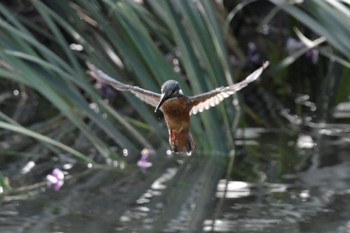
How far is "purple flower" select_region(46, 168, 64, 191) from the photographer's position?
3.15 meters

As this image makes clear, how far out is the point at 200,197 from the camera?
3.04 m

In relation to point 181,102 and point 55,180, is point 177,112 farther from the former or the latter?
point 55,180

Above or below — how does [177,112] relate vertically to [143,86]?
below

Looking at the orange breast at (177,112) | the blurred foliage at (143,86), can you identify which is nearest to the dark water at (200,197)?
the blurred foliage at (143,86)

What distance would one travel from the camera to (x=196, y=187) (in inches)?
125

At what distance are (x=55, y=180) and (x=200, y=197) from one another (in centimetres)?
47

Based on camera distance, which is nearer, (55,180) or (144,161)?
(55,180)

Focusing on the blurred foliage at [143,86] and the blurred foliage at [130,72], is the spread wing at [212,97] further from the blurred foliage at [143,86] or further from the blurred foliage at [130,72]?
the blurred foliage at [130,72]

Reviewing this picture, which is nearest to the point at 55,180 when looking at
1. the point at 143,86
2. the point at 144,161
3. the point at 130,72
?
the point at 144,161

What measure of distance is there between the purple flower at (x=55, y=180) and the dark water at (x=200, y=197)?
26 mm

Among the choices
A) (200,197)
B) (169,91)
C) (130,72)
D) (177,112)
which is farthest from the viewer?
(130,72)

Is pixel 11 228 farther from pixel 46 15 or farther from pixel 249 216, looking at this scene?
pixel 46 15

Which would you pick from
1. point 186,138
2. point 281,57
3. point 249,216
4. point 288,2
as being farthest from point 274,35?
point 186,138

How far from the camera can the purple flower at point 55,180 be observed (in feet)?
10.3
